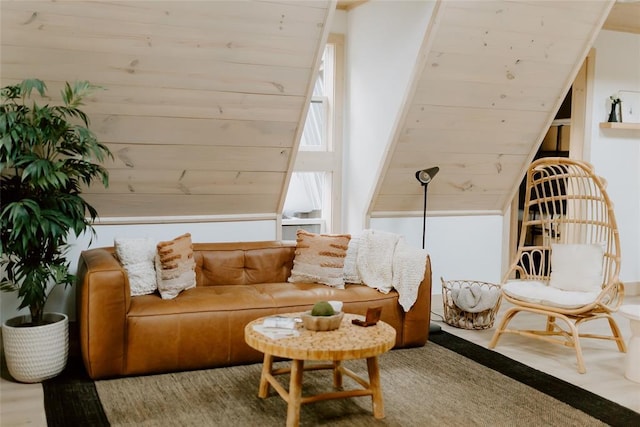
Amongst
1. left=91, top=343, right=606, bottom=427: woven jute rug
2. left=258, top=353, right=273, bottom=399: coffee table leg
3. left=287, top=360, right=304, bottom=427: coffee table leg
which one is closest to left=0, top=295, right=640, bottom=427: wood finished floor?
left=91, top=343, right=606, bottom=427: woven jute rug

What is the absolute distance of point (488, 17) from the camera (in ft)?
13.1

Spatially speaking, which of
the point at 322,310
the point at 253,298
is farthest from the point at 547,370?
the point at 253,298

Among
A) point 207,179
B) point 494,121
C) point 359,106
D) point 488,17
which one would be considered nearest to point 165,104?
point 207,179

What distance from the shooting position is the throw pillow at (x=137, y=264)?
3533 mm

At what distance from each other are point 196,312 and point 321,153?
2155mm

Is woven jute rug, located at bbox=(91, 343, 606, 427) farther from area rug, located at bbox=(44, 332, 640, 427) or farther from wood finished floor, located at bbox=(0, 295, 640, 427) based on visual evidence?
wood finished floor, located at bbox=(0, 295, 640, 427)

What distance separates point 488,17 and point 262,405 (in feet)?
8.96

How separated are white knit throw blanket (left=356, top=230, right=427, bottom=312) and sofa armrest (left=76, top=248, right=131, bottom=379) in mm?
1508

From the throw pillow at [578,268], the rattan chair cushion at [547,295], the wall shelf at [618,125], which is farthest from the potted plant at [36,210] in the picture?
the wall shelf at [618,125]

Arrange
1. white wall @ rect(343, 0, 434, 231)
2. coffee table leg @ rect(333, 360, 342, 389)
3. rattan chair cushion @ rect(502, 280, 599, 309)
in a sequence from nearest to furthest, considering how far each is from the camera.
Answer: coffee table leg @ rect(333, 360, 342, 389)
rattan chair cushion @ rect(502, 280, 599, 309)
white wall @ rect(343, 0, 434, 231)

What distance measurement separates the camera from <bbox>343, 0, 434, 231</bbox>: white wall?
4.22 m

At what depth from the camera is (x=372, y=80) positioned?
4.70m

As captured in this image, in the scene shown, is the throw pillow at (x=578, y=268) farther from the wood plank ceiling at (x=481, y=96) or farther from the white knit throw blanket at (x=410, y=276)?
the wood plank ceiling at (x=481, y=96)

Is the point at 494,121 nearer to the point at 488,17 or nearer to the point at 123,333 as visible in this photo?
the point at 488,17
